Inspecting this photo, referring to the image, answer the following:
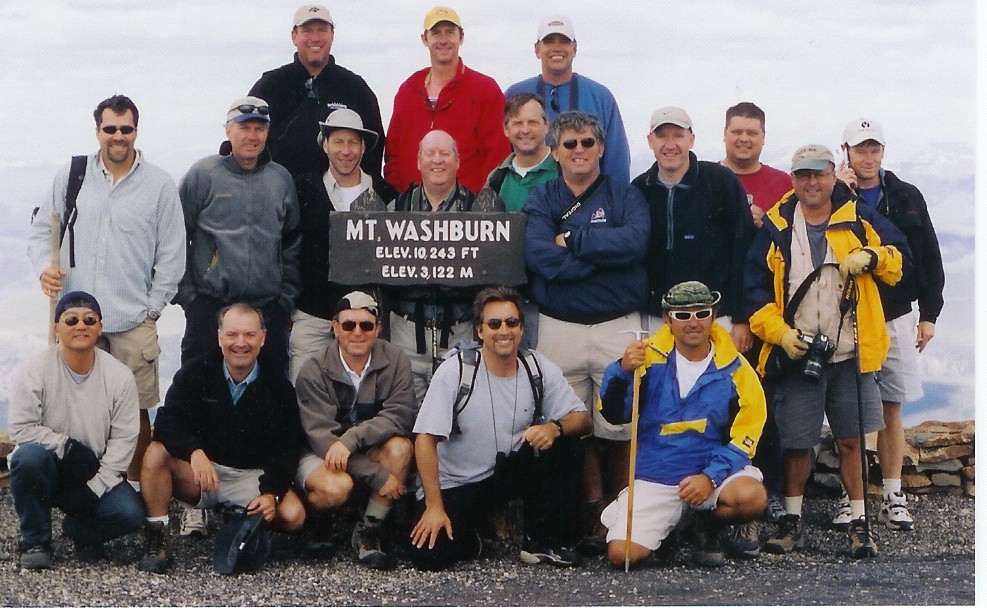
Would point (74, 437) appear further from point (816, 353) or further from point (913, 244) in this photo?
point (913, 244)

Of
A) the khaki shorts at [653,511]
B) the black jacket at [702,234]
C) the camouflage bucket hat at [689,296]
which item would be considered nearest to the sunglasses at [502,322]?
the camouflage bucket hat at [689,296]

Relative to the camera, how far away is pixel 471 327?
324 inches

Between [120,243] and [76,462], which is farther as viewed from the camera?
[120,243]

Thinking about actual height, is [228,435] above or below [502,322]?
below

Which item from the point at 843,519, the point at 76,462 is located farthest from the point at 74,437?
the point at 843,519

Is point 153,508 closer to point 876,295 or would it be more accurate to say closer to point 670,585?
point 670,585

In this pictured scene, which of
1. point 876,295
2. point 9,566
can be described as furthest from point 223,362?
point 876,295

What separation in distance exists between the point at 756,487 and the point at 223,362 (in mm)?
3047

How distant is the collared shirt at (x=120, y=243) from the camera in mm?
7977

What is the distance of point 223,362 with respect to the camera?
7.58 metres

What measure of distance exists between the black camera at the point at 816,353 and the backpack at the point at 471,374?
61.3 inches

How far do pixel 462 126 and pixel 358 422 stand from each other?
7.09 feet

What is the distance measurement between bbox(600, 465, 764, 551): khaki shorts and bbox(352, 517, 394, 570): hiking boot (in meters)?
1.26

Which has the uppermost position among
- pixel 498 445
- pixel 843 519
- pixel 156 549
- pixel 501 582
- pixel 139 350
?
pixel 139 350
